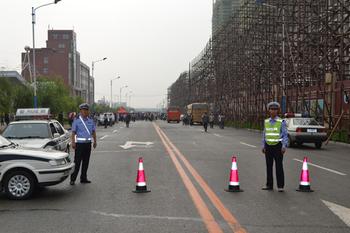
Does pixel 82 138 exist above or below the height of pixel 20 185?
above

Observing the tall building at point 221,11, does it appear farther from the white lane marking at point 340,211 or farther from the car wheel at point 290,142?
the white lane marking at point 340,211

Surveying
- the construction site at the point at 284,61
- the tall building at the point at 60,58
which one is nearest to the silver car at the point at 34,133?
the construction site at the point at 284,61

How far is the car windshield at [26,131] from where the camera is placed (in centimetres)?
1303

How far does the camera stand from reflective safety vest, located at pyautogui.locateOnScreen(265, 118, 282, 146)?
9.67 meters

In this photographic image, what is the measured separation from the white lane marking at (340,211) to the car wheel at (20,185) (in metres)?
5.16

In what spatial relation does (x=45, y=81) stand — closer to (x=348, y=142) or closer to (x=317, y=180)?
(x=348, y=142)

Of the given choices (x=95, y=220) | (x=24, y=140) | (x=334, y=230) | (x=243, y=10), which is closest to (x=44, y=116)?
(x=24, y=140)

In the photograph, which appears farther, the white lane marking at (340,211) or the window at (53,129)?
the window at (53,129)

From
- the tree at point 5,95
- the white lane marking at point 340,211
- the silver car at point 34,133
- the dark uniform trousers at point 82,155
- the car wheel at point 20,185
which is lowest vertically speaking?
the white lane marking at point 340,211

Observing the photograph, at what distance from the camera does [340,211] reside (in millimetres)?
7625

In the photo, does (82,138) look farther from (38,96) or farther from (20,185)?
(38,96)

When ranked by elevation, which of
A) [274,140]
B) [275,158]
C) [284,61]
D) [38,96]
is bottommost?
[275,158]

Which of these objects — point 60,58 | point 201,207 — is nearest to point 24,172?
point 201,207

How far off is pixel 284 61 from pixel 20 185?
28.5 m
